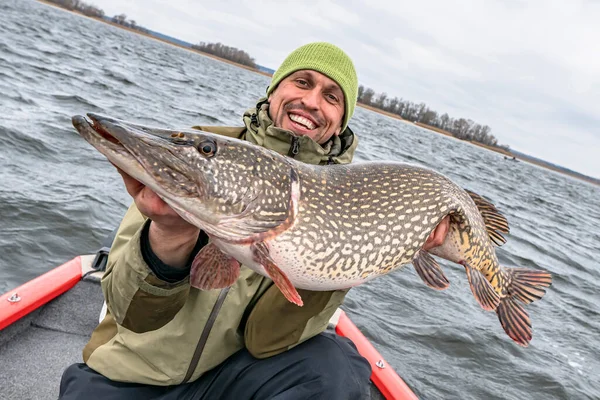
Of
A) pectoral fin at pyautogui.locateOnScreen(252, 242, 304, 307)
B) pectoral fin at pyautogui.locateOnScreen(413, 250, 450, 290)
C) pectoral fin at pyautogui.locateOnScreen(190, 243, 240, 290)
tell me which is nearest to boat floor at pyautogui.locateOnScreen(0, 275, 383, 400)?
pectoral fin at pyautogui.locateOnScreen(413, 250, 450, 290)

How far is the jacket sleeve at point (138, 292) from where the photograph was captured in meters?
1.97

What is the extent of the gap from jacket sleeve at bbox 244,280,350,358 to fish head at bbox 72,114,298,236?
0.49 metres

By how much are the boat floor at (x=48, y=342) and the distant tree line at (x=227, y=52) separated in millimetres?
90535

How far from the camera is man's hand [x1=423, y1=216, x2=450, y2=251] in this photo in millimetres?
2393

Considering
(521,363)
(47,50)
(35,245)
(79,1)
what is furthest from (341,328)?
(79,1)

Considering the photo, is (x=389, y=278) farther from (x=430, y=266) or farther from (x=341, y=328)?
(x=430, y=266)

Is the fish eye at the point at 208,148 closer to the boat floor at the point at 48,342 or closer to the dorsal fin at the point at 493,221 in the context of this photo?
the dorsal fin at the point at 493,221

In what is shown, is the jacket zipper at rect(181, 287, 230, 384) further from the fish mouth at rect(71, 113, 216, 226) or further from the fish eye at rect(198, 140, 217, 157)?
the fish eye at rect(198, 140, 217, 157)

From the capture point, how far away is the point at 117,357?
7.26 feet

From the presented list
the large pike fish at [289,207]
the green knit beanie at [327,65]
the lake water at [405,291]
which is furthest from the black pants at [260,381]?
the lake water at [405,291]

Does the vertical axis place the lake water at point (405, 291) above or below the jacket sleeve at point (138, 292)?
below

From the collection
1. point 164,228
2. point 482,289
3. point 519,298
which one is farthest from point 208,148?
point 519,298

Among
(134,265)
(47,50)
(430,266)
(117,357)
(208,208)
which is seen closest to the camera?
(208,208)

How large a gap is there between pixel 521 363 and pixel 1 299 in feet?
17.1
